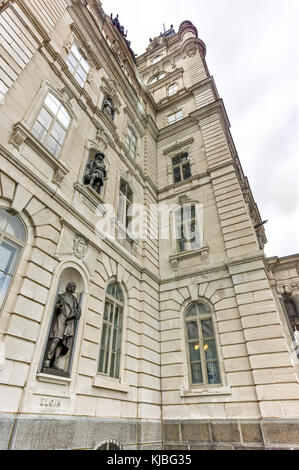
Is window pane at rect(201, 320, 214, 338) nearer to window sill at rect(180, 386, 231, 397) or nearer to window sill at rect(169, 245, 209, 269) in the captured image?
window sill at rect(180, 386, 231, 397)

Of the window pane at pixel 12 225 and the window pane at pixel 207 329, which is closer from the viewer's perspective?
the window pane at pixel 12 225

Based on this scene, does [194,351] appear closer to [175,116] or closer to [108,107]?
[108,107]

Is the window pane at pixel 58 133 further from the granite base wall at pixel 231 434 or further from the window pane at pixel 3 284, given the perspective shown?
the granite base wall at pixel 231 434

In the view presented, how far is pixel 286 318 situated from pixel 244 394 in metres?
5.77

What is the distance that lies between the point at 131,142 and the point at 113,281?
1015 cm

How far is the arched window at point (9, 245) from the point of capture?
6.26 meters

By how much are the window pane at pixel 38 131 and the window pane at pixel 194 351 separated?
9.95 m

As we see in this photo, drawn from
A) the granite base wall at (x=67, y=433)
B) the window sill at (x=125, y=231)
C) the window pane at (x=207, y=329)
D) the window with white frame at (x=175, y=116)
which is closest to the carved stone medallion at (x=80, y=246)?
the window sill at (x=125, y=231)

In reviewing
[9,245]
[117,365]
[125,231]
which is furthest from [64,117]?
[117,365]

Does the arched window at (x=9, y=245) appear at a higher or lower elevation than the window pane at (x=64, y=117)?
lower

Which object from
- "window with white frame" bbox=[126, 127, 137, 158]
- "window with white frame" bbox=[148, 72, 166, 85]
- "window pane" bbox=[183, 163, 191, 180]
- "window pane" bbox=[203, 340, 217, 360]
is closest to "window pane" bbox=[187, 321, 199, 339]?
"window pane" bbox=[203, 340, 217, 360]

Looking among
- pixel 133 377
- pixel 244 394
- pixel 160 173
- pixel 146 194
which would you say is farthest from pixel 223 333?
pixel 160 173

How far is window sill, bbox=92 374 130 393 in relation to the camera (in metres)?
7.62

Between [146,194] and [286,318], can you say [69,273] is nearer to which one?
[146,194]
